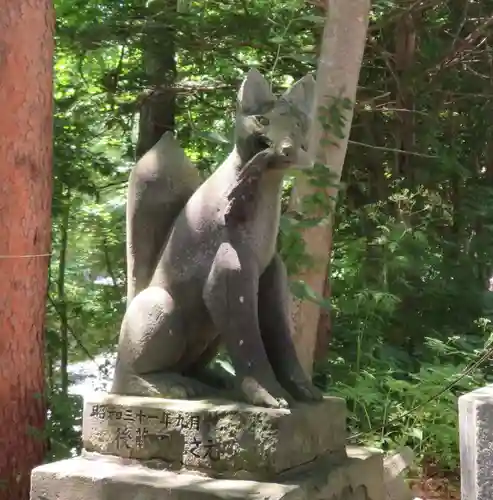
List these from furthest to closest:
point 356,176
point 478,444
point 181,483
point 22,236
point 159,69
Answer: point 356,176
point 159,69
point 22,236
point 478,444
point 181,483

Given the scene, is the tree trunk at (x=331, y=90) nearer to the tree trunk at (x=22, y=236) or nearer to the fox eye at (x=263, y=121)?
the tree trunk at (x=22, y=236)

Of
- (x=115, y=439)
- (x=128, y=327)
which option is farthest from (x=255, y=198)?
(x=115, y=439)

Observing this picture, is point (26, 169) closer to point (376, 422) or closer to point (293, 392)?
point (293, 392)

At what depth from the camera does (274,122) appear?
2.17 m

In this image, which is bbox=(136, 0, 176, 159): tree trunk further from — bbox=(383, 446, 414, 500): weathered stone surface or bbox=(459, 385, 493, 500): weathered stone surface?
bbox=(459, 385, 493, 500): weathered stone surface

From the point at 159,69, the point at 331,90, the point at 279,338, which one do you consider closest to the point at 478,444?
the point at 279,338

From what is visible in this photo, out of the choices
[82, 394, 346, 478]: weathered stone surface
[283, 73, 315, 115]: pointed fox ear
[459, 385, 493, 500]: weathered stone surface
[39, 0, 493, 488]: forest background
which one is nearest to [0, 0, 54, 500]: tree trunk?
[39, 0, 493, 488]: forest background

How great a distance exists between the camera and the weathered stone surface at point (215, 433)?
2.04 metres

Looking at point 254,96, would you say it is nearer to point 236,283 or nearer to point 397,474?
point 236,283

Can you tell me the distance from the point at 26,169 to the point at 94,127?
1.80 meters

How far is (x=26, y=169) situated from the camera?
11.5 feet

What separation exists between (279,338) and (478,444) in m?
0.96

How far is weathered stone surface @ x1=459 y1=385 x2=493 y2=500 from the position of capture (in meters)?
2.71

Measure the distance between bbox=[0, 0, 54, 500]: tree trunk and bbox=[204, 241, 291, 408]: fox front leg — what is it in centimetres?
158
